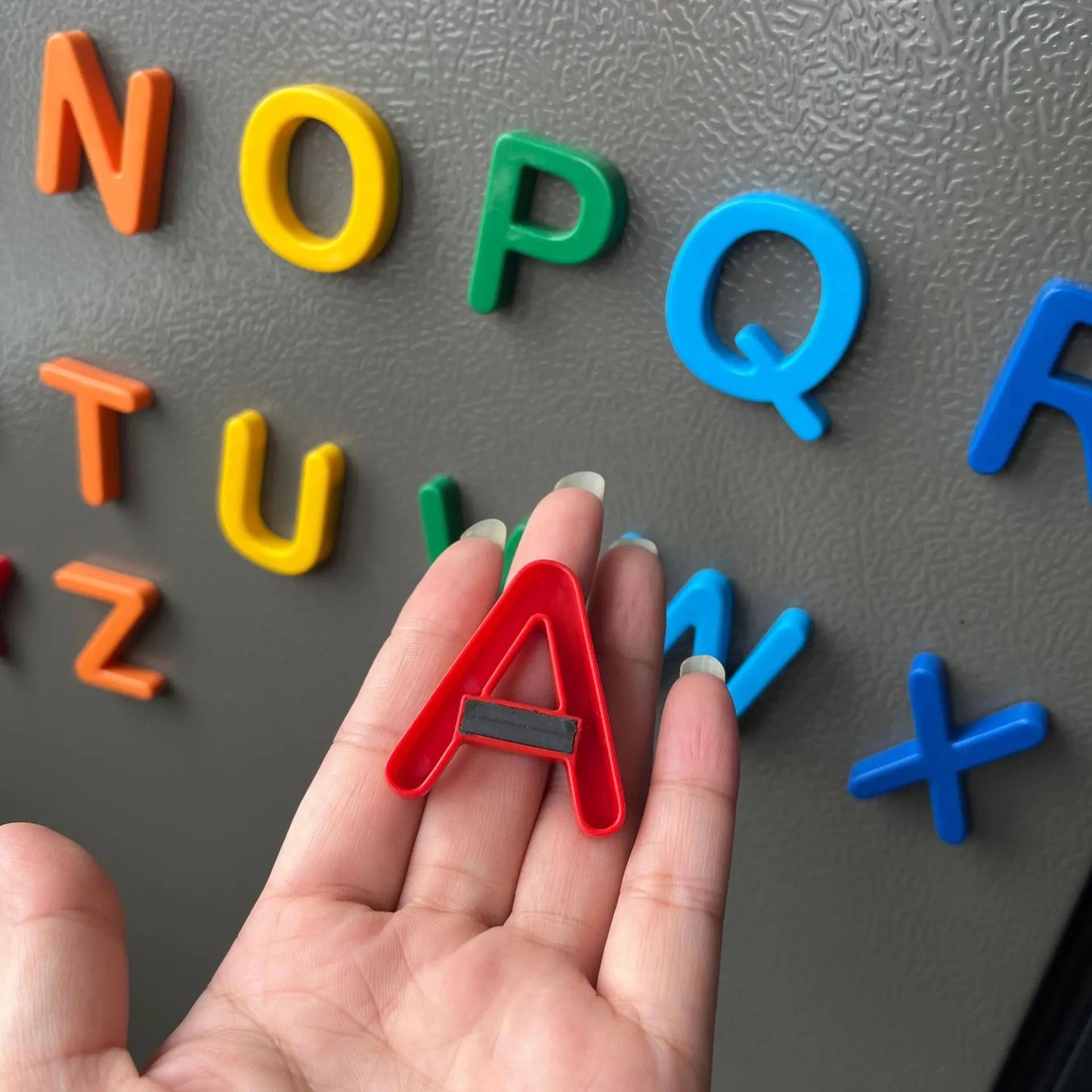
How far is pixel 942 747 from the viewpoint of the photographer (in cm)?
62

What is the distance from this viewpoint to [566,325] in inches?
24.8

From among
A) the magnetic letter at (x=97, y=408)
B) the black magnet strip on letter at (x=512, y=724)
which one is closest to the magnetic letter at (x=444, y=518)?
the black magnet strip on letter at (x=512, y=724)

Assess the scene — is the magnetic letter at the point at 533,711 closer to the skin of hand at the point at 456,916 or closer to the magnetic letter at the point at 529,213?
the skin of hand at the point at 456,916

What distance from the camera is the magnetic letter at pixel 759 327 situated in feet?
1.79

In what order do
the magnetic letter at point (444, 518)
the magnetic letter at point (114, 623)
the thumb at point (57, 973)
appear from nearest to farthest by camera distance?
1. the thumb at point (57, 973)
2. the magnetic letter at point (444, 518)
3. the magnetic letter at point (114, 623)

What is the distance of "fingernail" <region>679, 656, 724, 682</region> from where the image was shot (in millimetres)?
601

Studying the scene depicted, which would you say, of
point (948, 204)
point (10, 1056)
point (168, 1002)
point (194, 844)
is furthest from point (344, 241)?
point (168, 1002)

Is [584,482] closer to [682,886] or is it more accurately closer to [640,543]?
[640,543]

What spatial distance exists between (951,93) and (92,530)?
26.2 inches

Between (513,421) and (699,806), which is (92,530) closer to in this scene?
(513,421)

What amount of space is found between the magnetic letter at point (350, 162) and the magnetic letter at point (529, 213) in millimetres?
64

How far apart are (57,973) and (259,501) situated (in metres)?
0.36

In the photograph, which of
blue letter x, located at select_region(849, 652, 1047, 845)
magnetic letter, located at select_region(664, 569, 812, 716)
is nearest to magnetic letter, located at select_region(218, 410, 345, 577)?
magnetic letter, located at select_region(664, 569, 812, 716)

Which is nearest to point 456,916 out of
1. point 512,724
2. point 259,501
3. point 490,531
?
point 512,724
